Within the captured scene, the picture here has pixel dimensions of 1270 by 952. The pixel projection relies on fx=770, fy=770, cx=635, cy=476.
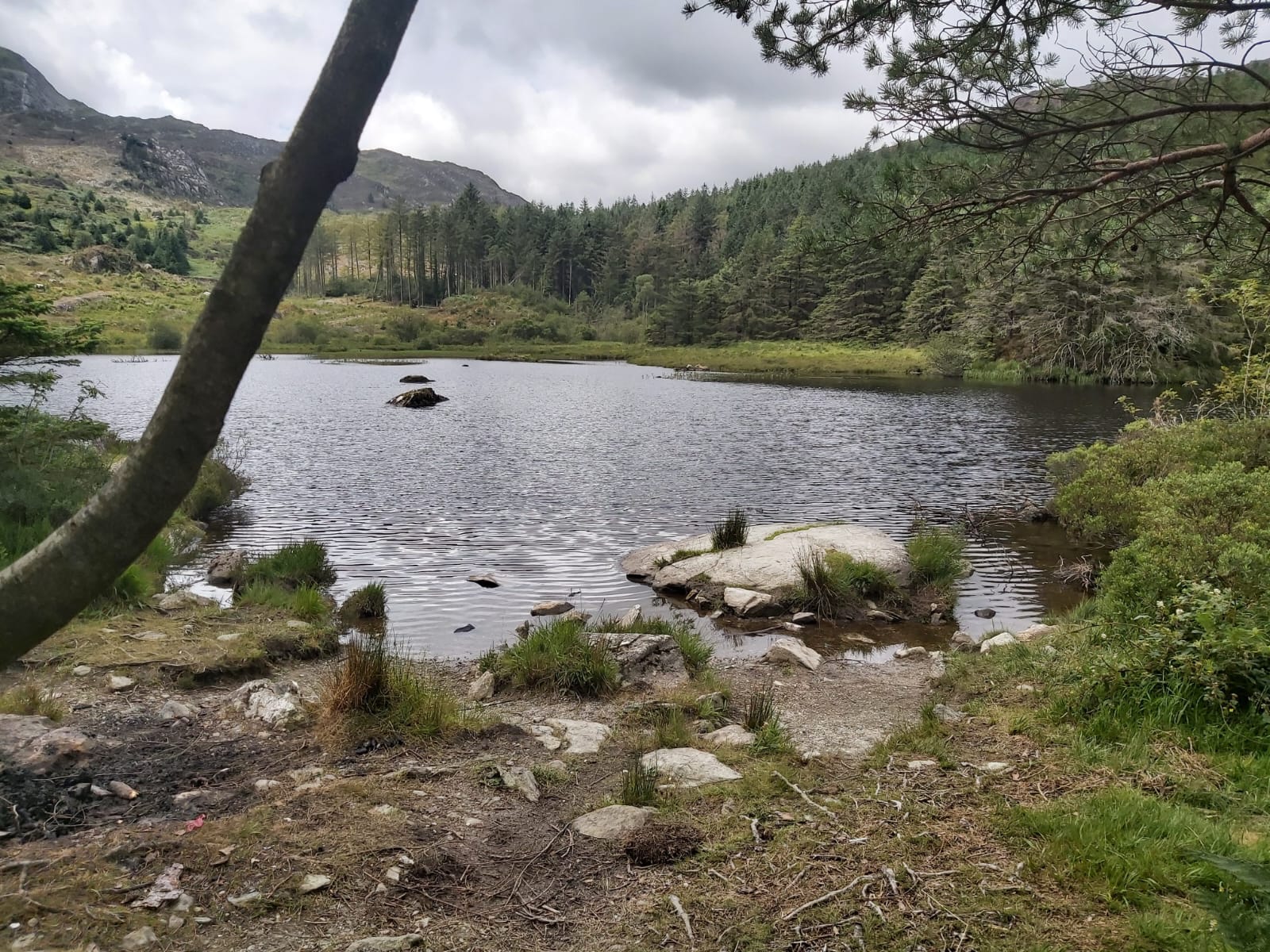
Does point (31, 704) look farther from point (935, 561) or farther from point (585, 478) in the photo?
point (585, 478)

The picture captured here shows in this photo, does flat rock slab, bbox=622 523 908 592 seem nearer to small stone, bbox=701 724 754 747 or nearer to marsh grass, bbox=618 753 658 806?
small stone, bbox=701 724 754 747

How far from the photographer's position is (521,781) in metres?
4.94

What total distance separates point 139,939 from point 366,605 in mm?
8186

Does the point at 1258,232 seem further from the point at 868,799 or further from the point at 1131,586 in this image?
the point at 868,799

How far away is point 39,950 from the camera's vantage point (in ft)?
9.30

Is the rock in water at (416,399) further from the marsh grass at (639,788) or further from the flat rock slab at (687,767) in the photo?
the marsh grass at (639,788)

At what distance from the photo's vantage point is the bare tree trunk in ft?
6.37

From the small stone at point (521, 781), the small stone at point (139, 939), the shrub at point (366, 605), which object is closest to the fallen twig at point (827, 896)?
the small stone at point (521, 781)

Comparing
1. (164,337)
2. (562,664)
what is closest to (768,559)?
(562,664)

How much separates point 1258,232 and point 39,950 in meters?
8.60

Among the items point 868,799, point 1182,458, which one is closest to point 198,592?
point 868,799

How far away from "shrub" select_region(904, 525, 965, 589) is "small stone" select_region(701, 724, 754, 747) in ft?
24.1

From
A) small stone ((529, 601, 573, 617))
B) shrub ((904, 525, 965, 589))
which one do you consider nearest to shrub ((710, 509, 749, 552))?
shrub ((904, 525, 965, 589))

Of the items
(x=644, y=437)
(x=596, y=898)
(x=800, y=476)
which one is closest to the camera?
(x=596, y=898)
